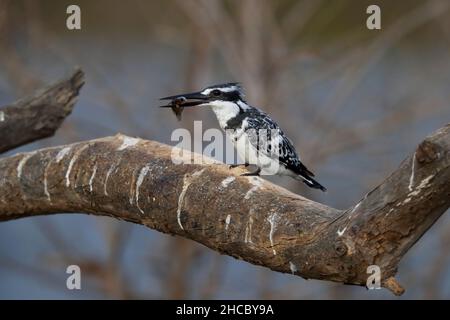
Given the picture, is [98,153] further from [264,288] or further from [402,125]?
[402,125]

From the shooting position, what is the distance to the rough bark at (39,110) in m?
3.64

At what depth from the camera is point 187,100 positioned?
3445 millimetres

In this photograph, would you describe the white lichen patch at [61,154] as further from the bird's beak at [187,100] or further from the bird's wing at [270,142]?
the bird's wing at [270,142]

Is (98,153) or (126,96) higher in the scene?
(126,96)

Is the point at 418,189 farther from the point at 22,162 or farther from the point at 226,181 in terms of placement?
the point at 22,162

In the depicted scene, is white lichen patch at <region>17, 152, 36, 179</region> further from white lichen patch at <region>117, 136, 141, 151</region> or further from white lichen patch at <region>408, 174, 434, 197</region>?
white lichen patch at <region>408, 174, 434, 197</region>

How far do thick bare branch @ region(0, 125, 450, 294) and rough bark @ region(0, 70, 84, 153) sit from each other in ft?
0.57

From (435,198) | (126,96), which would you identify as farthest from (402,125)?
(435,198)

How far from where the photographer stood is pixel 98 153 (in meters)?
3.29

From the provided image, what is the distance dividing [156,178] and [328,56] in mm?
2661

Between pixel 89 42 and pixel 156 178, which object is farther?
pixel 89 42

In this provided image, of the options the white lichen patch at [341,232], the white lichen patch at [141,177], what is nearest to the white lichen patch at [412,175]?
the white lichen patch at [341,232]

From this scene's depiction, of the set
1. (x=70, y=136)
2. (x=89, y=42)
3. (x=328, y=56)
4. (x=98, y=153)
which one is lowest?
(x=98, y=153)

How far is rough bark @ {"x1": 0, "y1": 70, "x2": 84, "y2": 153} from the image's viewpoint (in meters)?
3.64
